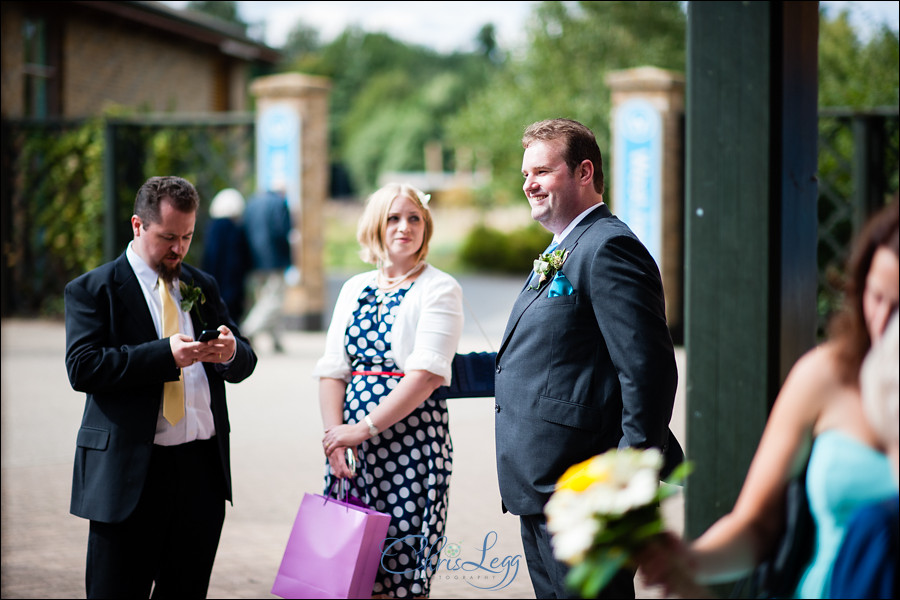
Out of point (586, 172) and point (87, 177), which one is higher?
point (87, 177)

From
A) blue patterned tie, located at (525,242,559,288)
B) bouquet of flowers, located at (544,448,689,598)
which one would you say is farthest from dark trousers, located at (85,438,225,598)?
bouquet of flowers, located at (544,448,689,598)

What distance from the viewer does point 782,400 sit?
5.96 ft

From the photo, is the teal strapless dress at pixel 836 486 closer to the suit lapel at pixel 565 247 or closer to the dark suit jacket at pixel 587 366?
the dark suit jacket at pixel 587 366

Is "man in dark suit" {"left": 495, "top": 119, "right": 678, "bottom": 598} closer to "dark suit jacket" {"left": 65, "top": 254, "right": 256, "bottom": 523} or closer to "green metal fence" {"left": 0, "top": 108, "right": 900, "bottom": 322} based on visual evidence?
"dark suit jacket" {"left": 65, "top": 254, "right": 256, "bottom": 523}

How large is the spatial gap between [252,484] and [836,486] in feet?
18.3

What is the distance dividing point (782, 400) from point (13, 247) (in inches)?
617

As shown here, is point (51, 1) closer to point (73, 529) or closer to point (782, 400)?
point (73, 529)

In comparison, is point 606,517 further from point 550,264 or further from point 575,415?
point 550,264

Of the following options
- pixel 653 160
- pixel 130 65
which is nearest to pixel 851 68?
pixel 653 160

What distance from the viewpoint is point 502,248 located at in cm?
2825

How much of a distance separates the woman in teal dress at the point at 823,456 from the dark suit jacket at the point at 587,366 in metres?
0.87

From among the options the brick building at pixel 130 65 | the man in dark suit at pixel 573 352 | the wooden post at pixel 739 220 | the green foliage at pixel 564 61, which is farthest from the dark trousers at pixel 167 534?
the green foliage at pixel 564 61

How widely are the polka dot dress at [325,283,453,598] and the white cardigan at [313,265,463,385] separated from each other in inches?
1.4

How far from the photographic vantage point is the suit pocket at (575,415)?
9.34 feet
